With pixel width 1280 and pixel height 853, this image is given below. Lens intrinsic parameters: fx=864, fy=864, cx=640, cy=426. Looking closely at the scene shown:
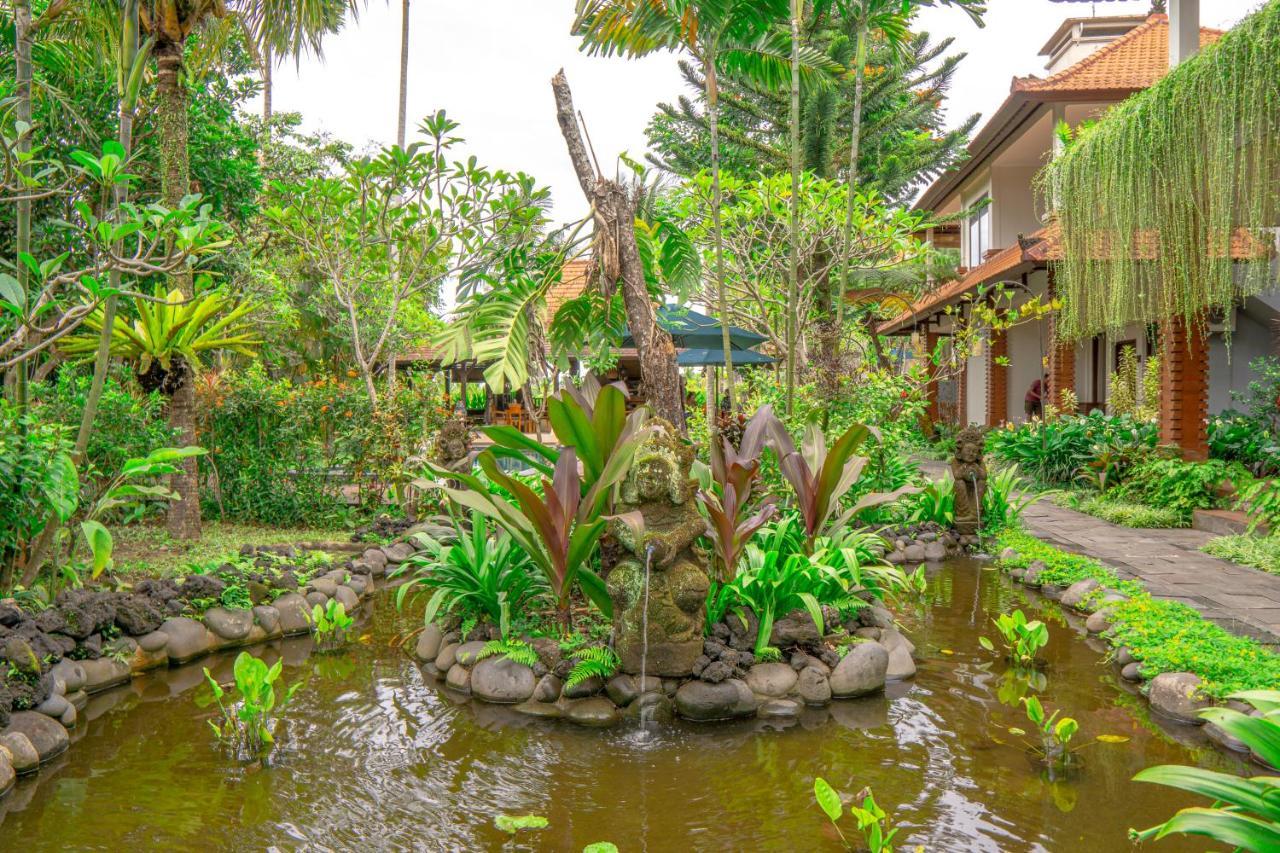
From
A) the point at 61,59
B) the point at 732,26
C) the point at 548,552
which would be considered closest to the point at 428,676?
the point at 548,552

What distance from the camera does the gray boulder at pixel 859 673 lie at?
4340 mm

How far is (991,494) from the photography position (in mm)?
8727

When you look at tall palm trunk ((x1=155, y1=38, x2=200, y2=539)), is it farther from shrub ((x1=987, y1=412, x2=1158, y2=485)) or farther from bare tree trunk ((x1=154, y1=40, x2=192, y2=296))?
shrub ((x1=987, y1=412, x2=1158, y2=485))

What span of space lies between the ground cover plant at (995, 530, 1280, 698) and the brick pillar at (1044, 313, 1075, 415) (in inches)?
336

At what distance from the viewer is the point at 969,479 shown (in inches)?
323

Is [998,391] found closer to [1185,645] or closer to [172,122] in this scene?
[1185,645]

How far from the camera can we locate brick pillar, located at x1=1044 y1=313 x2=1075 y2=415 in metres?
13.9

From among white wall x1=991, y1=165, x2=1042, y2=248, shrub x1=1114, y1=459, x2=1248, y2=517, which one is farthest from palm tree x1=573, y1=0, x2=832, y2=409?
white wall x1=991, y1=165, x2=1042, y2=248

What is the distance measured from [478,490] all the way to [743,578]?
1.49 m

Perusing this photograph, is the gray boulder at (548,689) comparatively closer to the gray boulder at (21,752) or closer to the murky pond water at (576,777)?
the murky pond water at (576,777)

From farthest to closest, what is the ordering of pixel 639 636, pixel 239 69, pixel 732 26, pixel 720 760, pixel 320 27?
1. pixel 239 69
2. pixel 320 27
3. pixel 732 26
4. pixel 639 636
5. pixel 720 760

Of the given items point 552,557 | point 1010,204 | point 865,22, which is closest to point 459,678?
point 552,557

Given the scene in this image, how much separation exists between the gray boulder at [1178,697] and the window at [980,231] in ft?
48.9

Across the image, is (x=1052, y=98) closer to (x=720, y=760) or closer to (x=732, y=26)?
(x=732, y=26)
